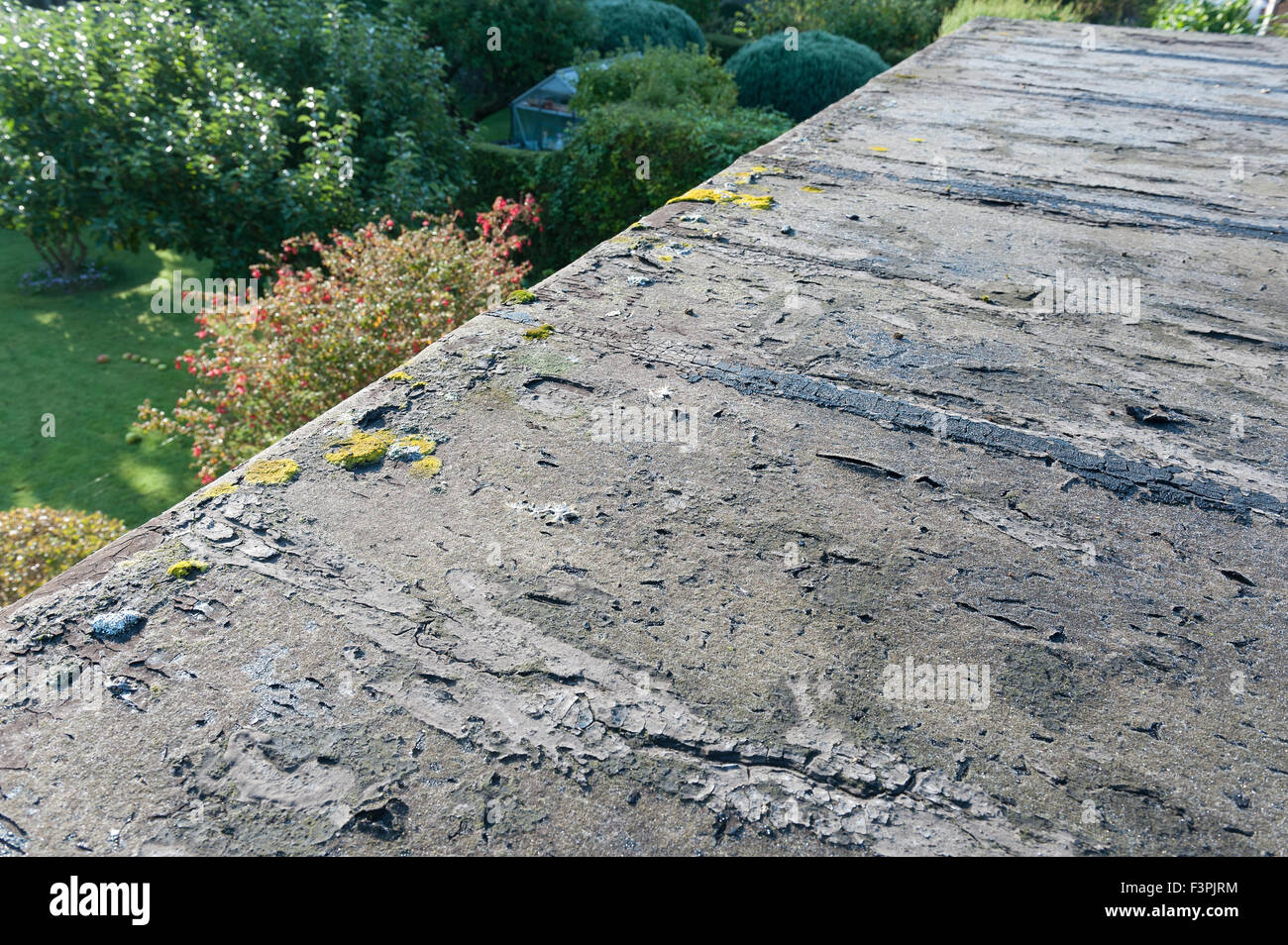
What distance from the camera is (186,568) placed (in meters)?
1.19

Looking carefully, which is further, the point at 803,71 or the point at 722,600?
the point at 803,71

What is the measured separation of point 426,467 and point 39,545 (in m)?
4.37

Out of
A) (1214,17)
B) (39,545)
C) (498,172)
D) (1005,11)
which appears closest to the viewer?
(39,545)

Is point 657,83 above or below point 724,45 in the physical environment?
below

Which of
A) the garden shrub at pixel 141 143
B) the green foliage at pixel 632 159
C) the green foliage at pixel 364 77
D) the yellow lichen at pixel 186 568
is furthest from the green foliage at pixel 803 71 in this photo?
the yellow lichen at pixel 186 568

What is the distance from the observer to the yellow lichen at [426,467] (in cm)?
141

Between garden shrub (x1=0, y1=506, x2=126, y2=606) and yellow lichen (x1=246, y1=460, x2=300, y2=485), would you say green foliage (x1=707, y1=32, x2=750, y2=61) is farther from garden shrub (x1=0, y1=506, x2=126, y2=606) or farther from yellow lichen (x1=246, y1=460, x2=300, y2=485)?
yellow lichen (x1=246, y1=460, x2=300, y2=485)

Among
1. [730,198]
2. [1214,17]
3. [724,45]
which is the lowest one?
[730,198]

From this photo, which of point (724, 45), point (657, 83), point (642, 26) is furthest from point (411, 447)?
point (724, 45)

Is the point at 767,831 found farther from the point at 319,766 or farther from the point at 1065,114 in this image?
the point at 1065,114

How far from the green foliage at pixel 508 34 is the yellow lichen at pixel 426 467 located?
1261 centimetres

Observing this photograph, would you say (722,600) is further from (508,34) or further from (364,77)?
(508,34)

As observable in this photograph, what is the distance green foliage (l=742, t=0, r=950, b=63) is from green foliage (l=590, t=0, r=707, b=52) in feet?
5.45
